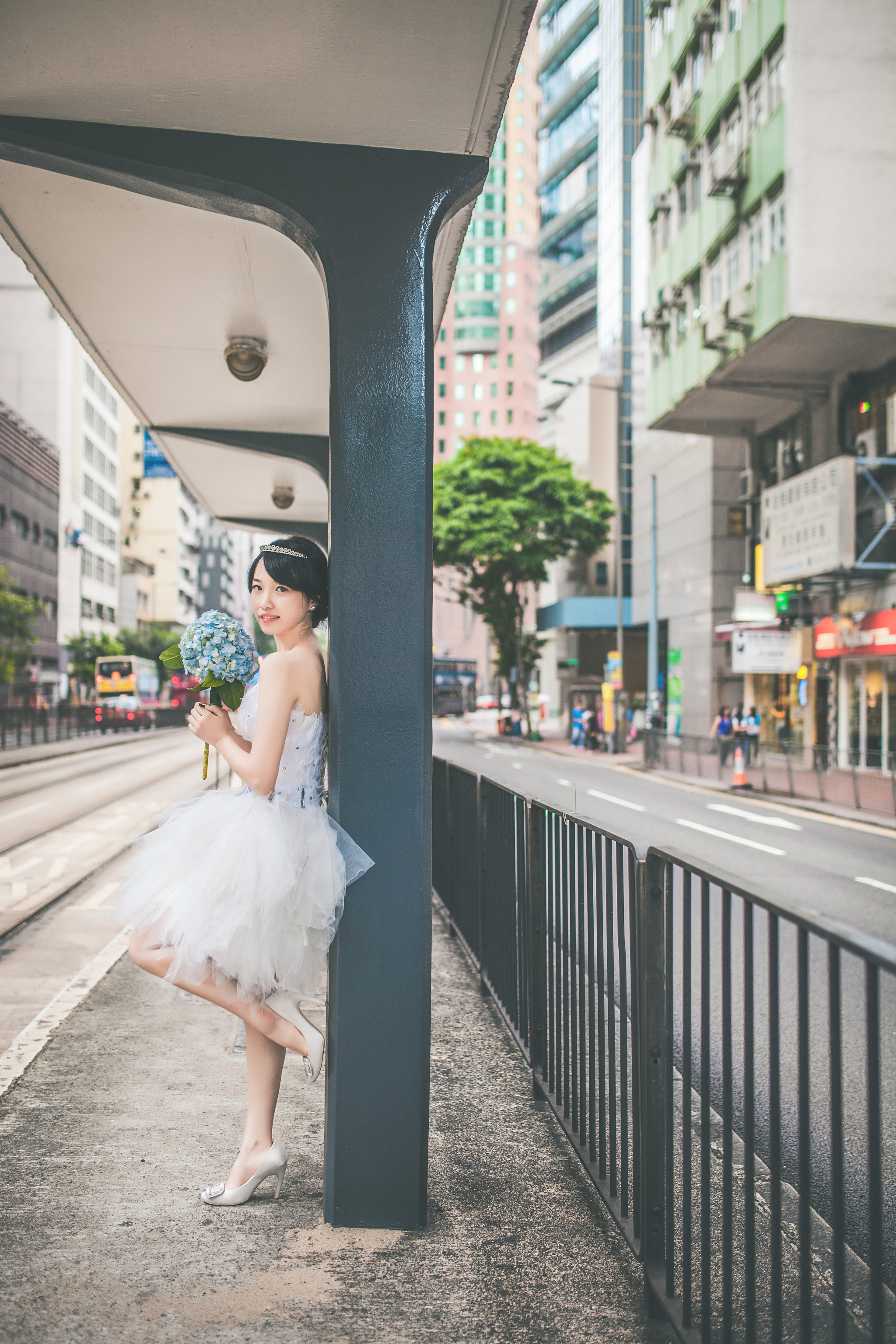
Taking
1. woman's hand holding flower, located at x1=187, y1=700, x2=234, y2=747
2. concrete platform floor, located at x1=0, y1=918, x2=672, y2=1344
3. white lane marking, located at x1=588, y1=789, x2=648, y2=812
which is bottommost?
white lane marking, located at x1=588, y1=789, x2=648, y2=812

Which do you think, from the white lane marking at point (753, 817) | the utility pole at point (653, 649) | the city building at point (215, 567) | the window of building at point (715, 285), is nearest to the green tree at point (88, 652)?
the utility pole at point (653, 649)

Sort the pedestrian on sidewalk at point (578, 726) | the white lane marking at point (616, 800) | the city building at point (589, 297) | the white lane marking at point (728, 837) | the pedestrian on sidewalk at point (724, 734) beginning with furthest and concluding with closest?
the city building at point (589, 297) → the pedestrian on sidewalk at point (578, 726) → the pedestrian on sidewalk at point (724, 734) → the white lane marking at point (616, 800) → the white lane marking at point (728, 837)

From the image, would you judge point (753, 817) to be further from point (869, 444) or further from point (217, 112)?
point (217, 112)

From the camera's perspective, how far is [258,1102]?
3143 mm

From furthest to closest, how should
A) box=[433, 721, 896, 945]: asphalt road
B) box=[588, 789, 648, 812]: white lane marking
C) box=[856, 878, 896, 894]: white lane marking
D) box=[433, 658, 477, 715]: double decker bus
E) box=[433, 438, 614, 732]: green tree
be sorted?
box=[433, 658, 477, 715]: double decker bus
box=[433, 438, 614, 732]: green tree
box=[588, 789, 648, 812]: white lane marking
box=[856, 878, 896, 894]: white lane marking
box=[433, 721, 896, 945]: asphalt road

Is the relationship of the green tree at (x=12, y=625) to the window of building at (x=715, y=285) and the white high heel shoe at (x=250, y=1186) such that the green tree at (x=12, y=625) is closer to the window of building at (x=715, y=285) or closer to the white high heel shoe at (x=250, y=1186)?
the window of building at (x=715, y=285)

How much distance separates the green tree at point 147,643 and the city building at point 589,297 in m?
27.2

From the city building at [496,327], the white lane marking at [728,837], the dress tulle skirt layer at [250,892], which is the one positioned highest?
the city building at [496,327]

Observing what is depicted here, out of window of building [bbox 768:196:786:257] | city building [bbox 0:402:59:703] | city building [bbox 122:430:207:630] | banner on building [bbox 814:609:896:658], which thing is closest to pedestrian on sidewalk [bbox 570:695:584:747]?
banner on building [bbox 814:609:896:658]

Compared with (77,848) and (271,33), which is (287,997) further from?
(77,848)

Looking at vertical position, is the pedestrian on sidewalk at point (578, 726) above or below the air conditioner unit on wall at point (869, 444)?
below

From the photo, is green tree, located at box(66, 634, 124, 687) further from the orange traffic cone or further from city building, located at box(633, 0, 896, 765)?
the orange traffic cone

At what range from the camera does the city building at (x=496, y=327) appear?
118 m

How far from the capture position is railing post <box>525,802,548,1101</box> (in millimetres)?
3930
